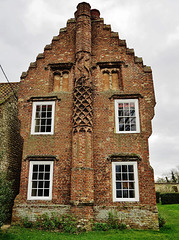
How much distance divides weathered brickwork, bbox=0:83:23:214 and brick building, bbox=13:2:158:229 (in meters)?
1.09

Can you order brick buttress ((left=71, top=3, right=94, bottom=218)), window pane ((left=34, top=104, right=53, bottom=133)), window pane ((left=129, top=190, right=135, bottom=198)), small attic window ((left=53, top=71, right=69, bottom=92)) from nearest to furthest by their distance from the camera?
1. brick buttress ((left=71, top=3, right=94, bottom=218))
2. window pane ((left=129, top=190, right=135, bottom=198))
3. window pane ((left=34, top=104, right=53, bottom=133))
4. small attic window ((left=53, top=71, right=69, bottom=92))

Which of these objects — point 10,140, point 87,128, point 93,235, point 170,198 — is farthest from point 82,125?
point 170,198

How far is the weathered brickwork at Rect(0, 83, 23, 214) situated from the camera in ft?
44.1

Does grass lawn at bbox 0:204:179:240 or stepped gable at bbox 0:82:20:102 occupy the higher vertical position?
stepped gable at bbox 0:82:20:102

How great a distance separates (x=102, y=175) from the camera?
479 inches

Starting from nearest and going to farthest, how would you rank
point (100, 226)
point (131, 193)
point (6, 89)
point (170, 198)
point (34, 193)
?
point (100, 226)
point (131, 193)
point (34, 193)
point (6, 89)
point (170, 198)

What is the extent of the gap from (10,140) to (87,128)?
5.35 meters

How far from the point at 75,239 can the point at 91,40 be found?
11.5 m

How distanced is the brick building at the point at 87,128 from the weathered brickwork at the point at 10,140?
3.58 feet

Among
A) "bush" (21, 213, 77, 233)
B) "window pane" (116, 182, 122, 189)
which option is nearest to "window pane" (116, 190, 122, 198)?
"window pane" (116, 182, 122, 189)

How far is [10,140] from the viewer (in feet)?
46.8

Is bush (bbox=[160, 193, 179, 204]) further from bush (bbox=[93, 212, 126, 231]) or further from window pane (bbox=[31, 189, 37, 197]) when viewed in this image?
window pane (bbox=[31, 189, 37, 197])

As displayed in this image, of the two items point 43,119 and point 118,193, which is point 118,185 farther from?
point 43,119

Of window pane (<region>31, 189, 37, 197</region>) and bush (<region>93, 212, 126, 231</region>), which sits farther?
window pane (<region>31, 189, 37, 197</region>)
